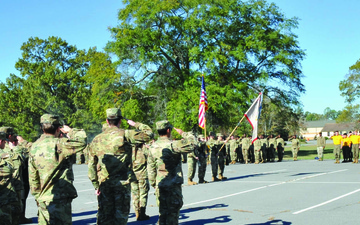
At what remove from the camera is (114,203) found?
6.30 metres

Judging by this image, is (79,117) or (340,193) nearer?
(340,193)

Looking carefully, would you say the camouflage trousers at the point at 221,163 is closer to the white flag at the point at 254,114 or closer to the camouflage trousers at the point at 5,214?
the white flag at the point at 254,114

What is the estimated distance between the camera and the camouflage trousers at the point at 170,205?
6.65 meters

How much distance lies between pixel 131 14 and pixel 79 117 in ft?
58.9

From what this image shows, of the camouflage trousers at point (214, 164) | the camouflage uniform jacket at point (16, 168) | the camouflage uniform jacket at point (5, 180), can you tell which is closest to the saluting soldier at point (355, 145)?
the camouflage trousers at point (214, 164)

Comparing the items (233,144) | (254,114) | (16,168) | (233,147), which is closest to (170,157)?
(16,168)

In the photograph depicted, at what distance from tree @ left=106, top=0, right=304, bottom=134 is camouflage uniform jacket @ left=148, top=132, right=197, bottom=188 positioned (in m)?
26.3

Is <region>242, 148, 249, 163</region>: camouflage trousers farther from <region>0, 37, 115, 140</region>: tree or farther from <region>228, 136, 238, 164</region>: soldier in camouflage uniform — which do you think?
<region>0, 37, 115, 140</region>: tree

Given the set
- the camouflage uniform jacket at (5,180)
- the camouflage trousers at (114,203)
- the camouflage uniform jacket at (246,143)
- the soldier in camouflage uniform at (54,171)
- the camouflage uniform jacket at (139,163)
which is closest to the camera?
the soldier in camouflage uniform at (54,171)

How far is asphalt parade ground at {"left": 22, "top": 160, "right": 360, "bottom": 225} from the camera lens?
8.89 metres

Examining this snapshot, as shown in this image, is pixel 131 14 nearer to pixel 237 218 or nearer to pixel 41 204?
pixel 237 218

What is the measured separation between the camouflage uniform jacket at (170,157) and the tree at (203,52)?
26.3m

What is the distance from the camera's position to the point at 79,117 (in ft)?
165

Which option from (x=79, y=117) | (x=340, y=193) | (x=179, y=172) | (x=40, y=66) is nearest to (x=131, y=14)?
(x=79, y=117)
